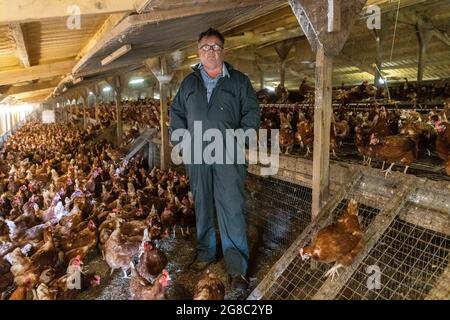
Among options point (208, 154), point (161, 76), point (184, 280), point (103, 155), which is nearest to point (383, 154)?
point (208, 154)

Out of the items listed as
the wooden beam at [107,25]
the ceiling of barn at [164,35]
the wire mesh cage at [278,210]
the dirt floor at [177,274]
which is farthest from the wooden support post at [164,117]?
the dirt floor at [177,274]

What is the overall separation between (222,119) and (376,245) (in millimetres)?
1458

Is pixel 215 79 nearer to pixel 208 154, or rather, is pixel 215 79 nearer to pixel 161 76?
pixel 208 154

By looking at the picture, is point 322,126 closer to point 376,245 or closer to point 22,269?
point 376,245

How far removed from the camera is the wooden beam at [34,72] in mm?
4566

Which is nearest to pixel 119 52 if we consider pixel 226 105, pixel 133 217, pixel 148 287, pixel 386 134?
pixel 226 105

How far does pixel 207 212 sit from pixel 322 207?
38.7 inches

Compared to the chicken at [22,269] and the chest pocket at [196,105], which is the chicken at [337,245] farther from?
the chicken at [22,269]

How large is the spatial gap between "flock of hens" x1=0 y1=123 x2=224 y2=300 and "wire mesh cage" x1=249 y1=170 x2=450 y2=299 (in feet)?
1.83

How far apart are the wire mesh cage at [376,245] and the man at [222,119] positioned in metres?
0.45

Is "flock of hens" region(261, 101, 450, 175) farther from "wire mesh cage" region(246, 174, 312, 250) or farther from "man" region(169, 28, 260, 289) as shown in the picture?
"man" region(169, 28, 260, 289)

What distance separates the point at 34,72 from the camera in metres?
4.75

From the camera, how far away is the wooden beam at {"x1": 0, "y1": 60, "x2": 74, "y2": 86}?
4566mm
